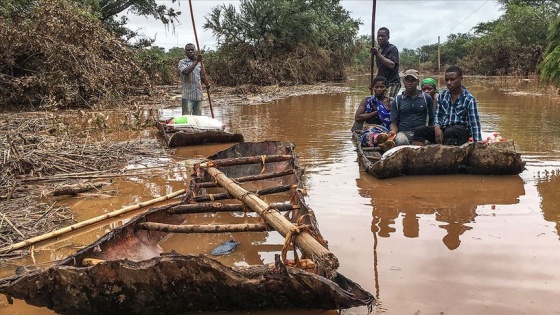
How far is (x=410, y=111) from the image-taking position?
6.05 meters

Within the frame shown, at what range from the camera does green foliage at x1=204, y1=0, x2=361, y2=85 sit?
81.2 feet

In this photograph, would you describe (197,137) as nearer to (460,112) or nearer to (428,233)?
(460,112)

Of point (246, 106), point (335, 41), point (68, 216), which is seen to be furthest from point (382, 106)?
point (335, 41)

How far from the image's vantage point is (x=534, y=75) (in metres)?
27.2

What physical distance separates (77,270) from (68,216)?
2.15 meters

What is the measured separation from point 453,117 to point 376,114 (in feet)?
4.34

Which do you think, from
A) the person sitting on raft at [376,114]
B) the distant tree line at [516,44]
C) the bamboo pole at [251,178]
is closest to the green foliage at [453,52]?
the distant tree line at [516,44]

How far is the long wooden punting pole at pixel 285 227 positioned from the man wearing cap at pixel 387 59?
407 cm

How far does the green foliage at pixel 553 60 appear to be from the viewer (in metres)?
8.85

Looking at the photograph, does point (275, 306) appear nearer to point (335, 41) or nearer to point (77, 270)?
point (77, 270)

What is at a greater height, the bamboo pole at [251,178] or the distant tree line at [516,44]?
the distant tree line at [516,44]

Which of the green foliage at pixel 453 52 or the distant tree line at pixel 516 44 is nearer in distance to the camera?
the distant tree line at pixel 516 44

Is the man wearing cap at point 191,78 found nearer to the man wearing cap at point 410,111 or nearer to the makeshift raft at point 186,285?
the man wearing cap at point 410,111

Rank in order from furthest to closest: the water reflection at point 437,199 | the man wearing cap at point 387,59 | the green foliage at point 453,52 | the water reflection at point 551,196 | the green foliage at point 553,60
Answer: the green foliage at point 453,52, the green foliage at point 553,60, the man wearing cap at point 387,59, the water reflection at point 551,196, the water reflection at point 437,199
